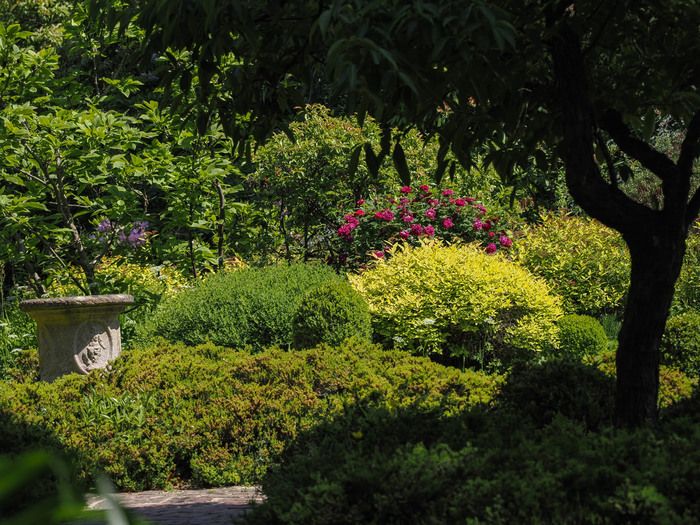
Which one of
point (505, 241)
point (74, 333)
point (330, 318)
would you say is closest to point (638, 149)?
point (330, 318)

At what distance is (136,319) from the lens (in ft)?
31.9

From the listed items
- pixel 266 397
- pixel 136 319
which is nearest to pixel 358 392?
pixel 266 397

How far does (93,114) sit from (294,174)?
374 cm

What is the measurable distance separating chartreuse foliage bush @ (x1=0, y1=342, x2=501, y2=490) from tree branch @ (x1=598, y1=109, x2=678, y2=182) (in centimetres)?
171

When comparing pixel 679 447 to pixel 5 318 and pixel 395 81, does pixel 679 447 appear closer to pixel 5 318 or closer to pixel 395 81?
pixel 395 81

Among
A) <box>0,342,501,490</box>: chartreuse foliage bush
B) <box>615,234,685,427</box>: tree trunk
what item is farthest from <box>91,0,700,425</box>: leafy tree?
<box>0,342,501,490</box>: chartreuse foliage bush

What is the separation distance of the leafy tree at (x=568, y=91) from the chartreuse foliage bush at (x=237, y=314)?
15.7ft

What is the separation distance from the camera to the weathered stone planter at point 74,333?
24.7 ft

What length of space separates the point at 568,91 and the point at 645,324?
1.05m

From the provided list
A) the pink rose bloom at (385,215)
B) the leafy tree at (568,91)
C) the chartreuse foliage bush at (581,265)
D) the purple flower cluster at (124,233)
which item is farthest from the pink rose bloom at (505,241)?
the leafy tree at (568,91)

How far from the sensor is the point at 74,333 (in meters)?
7.59

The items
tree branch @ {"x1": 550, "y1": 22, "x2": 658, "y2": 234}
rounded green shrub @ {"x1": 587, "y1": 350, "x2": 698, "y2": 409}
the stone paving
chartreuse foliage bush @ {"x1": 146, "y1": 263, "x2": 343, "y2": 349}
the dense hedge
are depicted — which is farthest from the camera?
chartreuse foliage bush @ {"x1": 146, "y1": 263, "x2": 343, "y2": 349}

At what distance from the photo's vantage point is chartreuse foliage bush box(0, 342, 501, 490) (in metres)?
5.52

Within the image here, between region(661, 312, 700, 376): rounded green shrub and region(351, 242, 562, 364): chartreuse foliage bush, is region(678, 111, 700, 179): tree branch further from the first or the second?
region(351, 242, 562, 364): chartreuse foliage bush
